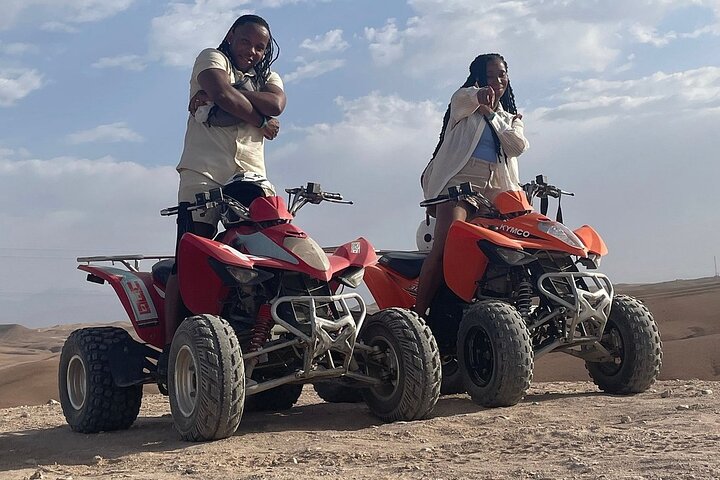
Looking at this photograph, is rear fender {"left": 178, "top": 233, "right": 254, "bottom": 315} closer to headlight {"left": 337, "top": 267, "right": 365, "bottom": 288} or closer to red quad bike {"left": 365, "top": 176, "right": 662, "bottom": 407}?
headlight {"left": 337, "top": 267, "right": 365, "bottom": 288}

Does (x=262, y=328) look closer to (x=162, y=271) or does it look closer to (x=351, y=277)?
(x=351, y=277)

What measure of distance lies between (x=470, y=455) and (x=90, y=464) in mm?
1953

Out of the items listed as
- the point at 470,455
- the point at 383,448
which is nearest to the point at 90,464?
the point at 383,448

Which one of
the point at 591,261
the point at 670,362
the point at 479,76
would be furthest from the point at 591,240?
the point at 670,362

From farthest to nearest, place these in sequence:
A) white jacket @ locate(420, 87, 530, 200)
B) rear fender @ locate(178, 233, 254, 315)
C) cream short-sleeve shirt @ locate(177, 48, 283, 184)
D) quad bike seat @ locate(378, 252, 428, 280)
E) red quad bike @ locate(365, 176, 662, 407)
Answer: quad bike seat @ locate(378, 252, 428, 280) < white jacket @ locate(420, 87, 530, 200) < cream short-sleeve shirt @ locate(177, 48, 283, 184) < red quad bike @ locate(365, 176, 662, 407) < rear fender @ locate(178, 233, 254, 315)

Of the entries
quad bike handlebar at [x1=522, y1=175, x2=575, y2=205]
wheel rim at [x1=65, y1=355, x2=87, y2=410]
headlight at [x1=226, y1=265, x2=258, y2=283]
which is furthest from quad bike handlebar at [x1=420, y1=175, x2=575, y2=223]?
wheel rim at [x1=65, y1=355, x2=87, y2=410]

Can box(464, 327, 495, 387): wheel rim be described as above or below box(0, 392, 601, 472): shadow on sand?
above

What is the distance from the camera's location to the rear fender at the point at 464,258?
596 centimetres

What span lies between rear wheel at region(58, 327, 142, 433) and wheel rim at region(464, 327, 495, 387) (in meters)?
2.24

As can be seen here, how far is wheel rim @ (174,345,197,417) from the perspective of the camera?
4.89 m

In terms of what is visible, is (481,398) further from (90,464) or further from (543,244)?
(90,464)

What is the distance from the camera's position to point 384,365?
5.41m

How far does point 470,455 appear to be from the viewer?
3.98 metres

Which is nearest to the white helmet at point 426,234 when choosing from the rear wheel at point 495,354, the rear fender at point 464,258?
the rear fender at point 464,258
